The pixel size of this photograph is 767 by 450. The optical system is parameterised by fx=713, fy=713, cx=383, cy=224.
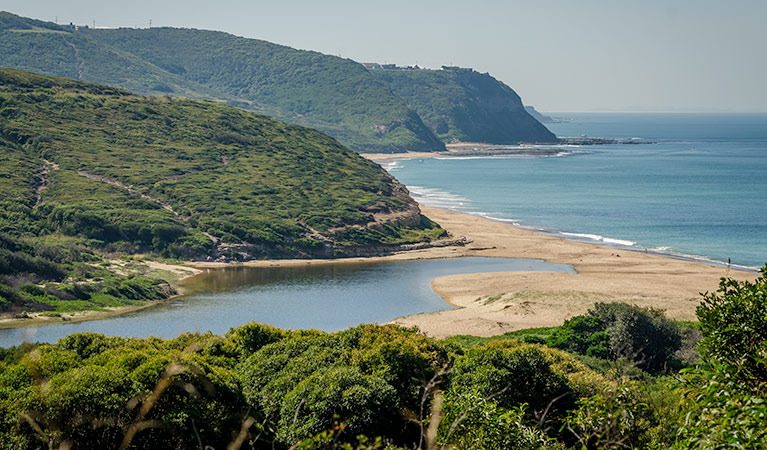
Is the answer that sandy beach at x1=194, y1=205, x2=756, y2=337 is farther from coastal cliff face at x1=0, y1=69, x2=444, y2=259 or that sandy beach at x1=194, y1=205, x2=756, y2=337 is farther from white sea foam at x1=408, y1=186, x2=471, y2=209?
white sea foam at x1=408, y1=186, x2=471, y2=209

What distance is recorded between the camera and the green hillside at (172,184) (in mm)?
75125

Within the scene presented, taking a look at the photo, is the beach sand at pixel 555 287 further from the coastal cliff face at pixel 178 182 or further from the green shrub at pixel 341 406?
the green shrub at pixel 341 406

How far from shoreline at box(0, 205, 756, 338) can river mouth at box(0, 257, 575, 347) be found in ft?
6.06

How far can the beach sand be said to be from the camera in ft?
162

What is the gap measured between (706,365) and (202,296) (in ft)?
164

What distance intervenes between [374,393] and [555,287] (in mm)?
41650

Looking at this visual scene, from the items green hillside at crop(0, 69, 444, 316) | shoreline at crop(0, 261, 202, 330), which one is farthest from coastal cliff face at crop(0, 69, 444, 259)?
shoreline at crop(0, 261, 202, 330)

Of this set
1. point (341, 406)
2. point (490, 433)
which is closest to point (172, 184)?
point (341, 406)

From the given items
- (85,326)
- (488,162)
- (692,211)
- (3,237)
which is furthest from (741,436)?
(488,162)

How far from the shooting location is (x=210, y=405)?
1941 cm

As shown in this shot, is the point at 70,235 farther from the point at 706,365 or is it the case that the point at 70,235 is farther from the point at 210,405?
the point at 706,365

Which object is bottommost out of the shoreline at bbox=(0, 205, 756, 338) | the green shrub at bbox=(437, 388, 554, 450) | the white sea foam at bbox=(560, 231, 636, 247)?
the shoreline at bbox=(0, 205, 756, 338)

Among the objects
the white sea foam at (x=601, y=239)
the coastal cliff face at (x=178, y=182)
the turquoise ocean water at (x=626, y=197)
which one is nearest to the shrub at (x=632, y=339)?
the turquoise ocean water at (x=626, y=197)

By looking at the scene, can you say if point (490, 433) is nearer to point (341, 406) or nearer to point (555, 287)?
point (341, 406)
